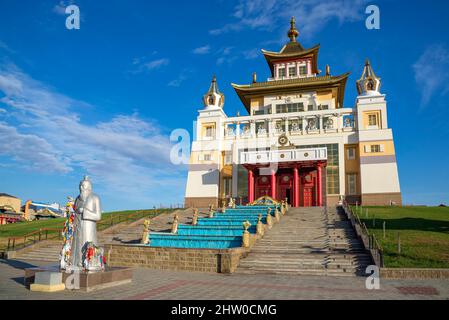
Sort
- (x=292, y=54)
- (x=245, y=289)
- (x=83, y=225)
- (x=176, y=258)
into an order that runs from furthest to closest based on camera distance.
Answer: (x=292, y=54) < (x=176, y=258) < (x=245, y=289) < (x=83, y=225)

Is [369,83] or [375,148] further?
[369,83]

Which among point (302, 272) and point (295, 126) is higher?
point (295, 126)

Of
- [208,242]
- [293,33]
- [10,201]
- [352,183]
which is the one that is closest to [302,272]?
[208,242]

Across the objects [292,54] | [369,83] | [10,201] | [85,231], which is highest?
[292,54]

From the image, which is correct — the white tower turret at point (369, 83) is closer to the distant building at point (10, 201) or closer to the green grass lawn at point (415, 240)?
the green grass lawn at point (415, 240)

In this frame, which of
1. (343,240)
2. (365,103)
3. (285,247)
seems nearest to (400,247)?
(343,240)

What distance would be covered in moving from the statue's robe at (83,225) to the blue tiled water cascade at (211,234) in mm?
7550

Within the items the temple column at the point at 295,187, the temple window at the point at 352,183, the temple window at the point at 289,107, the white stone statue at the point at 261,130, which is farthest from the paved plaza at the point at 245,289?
the temple window at the point at 289,107

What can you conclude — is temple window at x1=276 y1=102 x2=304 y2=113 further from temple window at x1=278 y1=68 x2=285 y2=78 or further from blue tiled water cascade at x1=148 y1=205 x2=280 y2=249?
blue tiled water cascade at x1=148 y1=205 x2=280 y2=249

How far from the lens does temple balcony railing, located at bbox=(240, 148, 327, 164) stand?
32656mm

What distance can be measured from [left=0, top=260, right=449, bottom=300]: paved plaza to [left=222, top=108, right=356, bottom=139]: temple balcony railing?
27.1 metres

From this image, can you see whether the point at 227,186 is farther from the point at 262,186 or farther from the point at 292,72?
the point at 292,72

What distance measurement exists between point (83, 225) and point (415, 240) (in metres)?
13.9

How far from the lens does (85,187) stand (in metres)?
9.76
